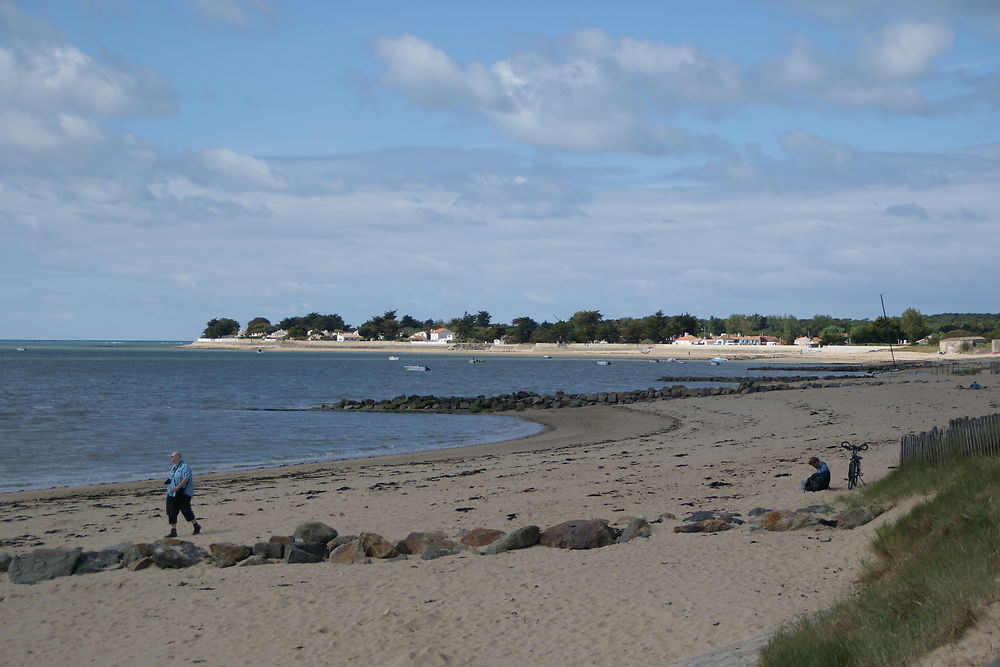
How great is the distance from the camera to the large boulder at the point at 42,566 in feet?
41.3

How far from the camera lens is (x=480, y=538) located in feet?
45.2

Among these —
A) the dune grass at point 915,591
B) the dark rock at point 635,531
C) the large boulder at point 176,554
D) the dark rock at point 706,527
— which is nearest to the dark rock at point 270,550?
the large boulder at point 176,554

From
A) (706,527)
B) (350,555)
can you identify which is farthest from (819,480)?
(350,555)

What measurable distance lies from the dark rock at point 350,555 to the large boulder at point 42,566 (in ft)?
11.9

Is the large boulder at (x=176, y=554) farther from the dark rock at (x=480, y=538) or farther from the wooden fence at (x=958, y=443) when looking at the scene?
the wooden fence at (x=958, y=443)

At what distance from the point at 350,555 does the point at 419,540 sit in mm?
1037

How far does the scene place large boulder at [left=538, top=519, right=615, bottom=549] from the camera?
13.3m

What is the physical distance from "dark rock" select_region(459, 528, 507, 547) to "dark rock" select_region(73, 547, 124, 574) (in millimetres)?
5083

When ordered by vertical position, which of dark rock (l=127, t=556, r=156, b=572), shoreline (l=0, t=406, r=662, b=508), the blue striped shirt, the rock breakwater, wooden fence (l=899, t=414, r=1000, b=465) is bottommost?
shoreline (l=0, t=406, r=662, b=508)

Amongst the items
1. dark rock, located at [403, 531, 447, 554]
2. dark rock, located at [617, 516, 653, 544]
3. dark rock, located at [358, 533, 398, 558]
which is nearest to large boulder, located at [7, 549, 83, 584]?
dark rock, located at [358, 533, 398, 558]

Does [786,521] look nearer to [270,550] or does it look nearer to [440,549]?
[440,549]

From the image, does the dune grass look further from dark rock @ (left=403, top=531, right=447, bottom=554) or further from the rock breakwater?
the rock breakwater

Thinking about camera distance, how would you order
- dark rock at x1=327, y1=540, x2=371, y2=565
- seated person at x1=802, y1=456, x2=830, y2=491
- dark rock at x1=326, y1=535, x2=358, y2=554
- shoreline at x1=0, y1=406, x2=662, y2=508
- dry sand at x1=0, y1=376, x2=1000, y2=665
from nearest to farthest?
dry sand at x1=0, y1=376, x2=1000, y2=665 < dark rock at x1=327, y1=540, x2=371, y2=565 < dark rock at x1=326, y1=535, x2=358, y2=554 < seated person at x1=802, y1=456, x2=830, y2=491 < shoreline at x1=0, y1=406, x2=662, y2=508

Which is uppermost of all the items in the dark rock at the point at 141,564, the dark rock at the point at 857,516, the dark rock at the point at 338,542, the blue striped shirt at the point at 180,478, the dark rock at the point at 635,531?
the blue striped shirt at the point at 180,478
